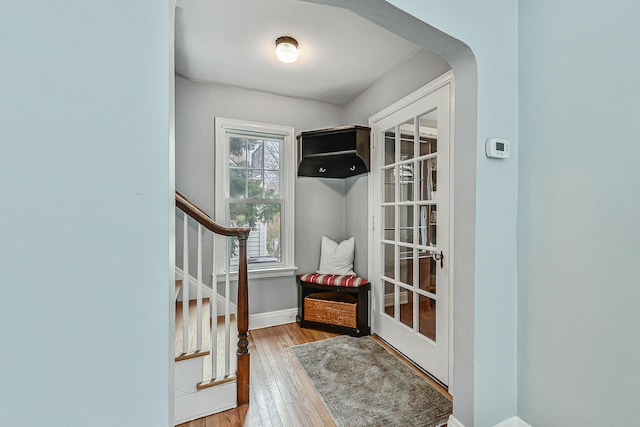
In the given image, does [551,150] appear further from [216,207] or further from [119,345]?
[216,207]

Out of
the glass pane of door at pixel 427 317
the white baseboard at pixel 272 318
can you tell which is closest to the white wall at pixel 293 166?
the white baseboard at pixel 272 318

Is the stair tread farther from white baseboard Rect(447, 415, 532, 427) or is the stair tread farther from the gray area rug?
white baseboard Rect(447, 415, 532, 427)

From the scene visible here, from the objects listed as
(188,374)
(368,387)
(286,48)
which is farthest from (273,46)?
(368,387)

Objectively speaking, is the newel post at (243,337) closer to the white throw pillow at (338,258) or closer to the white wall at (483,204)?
the white wall at (483,204)

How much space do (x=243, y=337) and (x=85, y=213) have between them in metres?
1.32

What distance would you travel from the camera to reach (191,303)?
2.44 m

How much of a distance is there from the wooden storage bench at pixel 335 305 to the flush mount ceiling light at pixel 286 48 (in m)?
2.08

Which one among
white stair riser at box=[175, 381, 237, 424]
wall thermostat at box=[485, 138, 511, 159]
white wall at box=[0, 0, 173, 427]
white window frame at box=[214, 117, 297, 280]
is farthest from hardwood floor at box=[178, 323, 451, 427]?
wall thermostat at box=[485, 138, 511, 159]

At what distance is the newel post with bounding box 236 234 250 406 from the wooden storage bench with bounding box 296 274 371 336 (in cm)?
119

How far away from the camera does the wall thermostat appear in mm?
1323

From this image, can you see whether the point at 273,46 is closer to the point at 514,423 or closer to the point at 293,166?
the point at 293,166

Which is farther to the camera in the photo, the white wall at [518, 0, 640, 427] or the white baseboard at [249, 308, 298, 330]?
the white baseboard at [249, 308, 298, 330]

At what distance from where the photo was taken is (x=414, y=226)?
2.22 meters

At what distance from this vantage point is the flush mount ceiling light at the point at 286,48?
2033 millimetres
